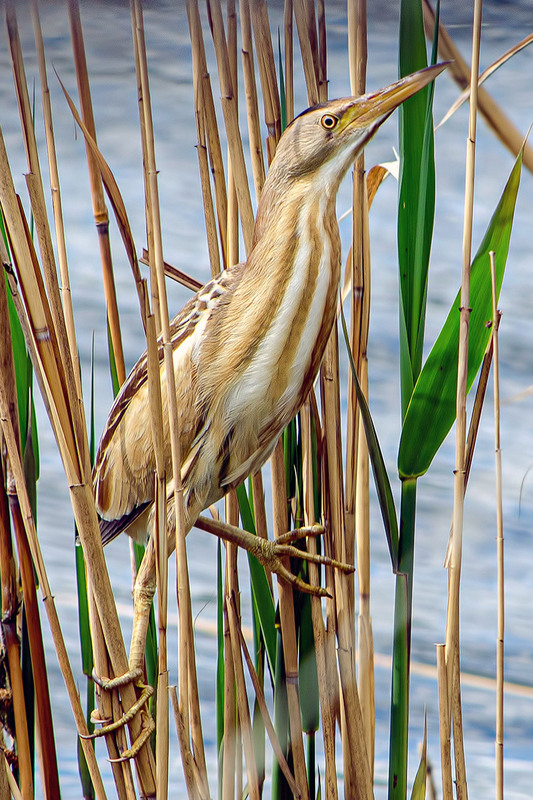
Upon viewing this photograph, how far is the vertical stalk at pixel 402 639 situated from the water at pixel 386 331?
75 cm

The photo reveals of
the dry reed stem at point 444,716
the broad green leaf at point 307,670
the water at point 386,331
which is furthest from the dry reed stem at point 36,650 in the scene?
the water at point 386,331

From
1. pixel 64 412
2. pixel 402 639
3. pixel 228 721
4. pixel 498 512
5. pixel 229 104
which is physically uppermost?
pixel 229 104

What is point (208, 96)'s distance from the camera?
712 millimetres

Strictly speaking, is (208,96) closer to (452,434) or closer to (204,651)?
(452,434)

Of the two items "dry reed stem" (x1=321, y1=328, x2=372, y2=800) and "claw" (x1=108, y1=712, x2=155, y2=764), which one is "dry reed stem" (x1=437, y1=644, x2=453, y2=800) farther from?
"claw" (x1=108, y1=712, x2=155, y2=764)

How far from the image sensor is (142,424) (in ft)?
2.47

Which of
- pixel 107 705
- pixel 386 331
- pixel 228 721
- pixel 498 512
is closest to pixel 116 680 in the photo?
pixel 107 705

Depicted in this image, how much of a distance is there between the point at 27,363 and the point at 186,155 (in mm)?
988

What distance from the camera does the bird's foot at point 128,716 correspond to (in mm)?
591

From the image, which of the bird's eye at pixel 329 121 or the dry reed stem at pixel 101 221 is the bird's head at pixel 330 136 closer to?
the bird's eye at pixel 329 121

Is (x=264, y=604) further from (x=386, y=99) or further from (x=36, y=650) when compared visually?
(x=386, y=99)

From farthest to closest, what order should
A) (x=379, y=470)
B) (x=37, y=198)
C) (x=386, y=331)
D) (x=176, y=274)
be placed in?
(x=386, y=331) < (x=176, y=274) < (x=379, y=470) < (x=37, y=198)

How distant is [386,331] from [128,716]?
3.64ft

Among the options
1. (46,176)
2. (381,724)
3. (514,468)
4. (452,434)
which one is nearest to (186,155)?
(46,176)
